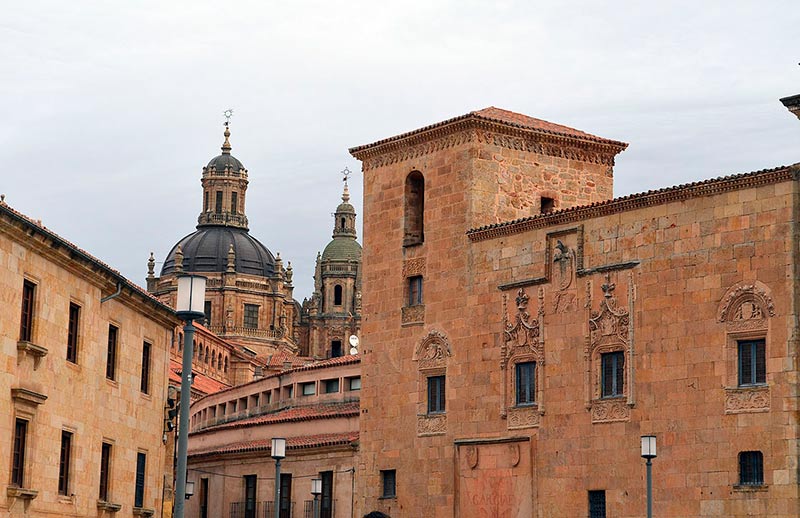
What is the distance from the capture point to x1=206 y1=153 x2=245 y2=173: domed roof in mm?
147125

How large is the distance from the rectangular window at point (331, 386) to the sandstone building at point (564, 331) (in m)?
11.5

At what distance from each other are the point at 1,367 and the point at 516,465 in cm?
1617

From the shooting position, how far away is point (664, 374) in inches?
1481

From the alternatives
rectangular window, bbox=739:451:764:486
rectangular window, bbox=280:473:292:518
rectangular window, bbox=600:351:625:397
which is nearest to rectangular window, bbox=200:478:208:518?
rectangular window, bbox=280:473:292:518

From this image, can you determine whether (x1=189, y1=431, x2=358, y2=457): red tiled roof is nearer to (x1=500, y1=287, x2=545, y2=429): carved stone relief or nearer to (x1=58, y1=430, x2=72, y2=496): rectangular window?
(x1=500, y1=287, x2=545, y2=429): carved stone relief

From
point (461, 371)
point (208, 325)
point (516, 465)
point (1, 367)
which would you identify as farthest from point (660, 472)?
point (208, 325)

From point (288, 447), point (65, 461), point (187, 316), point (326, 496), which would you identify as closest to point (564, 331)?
point (65, 461)

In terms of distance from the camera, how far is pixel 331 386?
2303 inches

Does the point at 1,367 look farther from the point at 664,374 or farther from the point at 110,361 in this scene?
the point at 664,374

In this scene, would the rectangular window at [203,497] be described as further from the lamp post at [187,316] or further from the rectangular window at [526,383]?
the lamp post at [187,316]

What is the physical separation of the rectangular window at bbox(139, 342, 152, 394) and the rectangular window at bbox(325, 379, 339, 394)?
1872cm

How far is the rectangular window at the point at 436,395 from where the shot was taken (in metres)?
44.1

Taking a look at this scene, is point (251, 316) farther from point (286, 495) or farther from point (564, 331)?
point (564, 331)

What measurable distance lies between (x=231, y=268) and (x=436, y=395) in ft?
331
